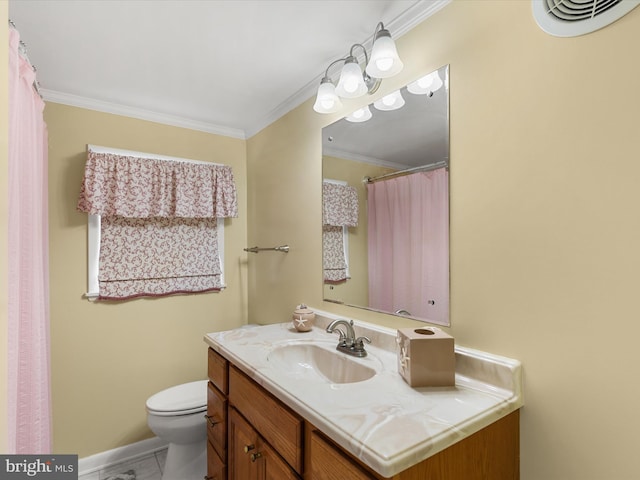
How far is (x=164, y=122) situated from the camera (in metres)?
2.34

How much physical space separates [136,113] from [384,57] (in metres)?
1.81

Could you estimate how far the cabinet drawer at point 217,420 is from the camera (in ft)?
4.72

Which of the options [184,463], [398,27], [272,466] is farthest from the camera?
[184,463]

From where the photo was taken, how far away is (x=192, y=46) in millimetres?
1558

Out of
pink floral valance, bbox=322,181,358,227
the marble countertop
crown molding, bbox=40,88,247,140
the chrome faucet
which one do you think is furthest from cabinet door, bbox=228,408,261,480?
crown molding, bbox=40,88,247,140

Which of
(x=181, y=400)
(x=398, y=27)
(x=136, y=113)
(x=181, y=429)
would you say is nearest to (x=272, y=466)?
(x=181, y=429)

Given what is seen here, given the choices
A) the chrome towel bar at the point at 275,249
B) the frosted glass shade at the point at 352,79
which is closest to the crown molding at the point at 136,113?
the chrome towel bar at the point at 275,249

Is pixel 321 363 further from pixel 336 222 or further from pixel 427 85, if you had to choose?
pixel 427 85

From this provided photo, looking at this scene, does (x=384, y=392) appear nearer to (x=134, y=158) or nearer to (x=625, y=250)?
(x=625, y=250)

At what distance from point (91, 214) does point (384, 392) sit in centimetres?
202

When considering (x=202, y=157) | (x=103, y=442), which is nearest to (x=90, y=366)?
(x=103, y=442)

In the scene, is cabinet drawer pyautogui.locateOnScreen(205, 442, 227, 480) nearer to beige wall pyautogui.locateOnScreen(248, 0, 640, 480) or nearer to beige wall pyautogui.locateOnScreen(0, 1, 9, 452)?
beige wall pyautogui.locateOnScreen(0, 1, 9, 452)

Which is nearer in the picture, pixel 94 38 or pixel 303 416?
pixel 303 416

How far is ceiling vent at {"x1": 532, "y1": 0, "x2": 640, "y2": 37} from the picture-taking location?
32.6 inches
